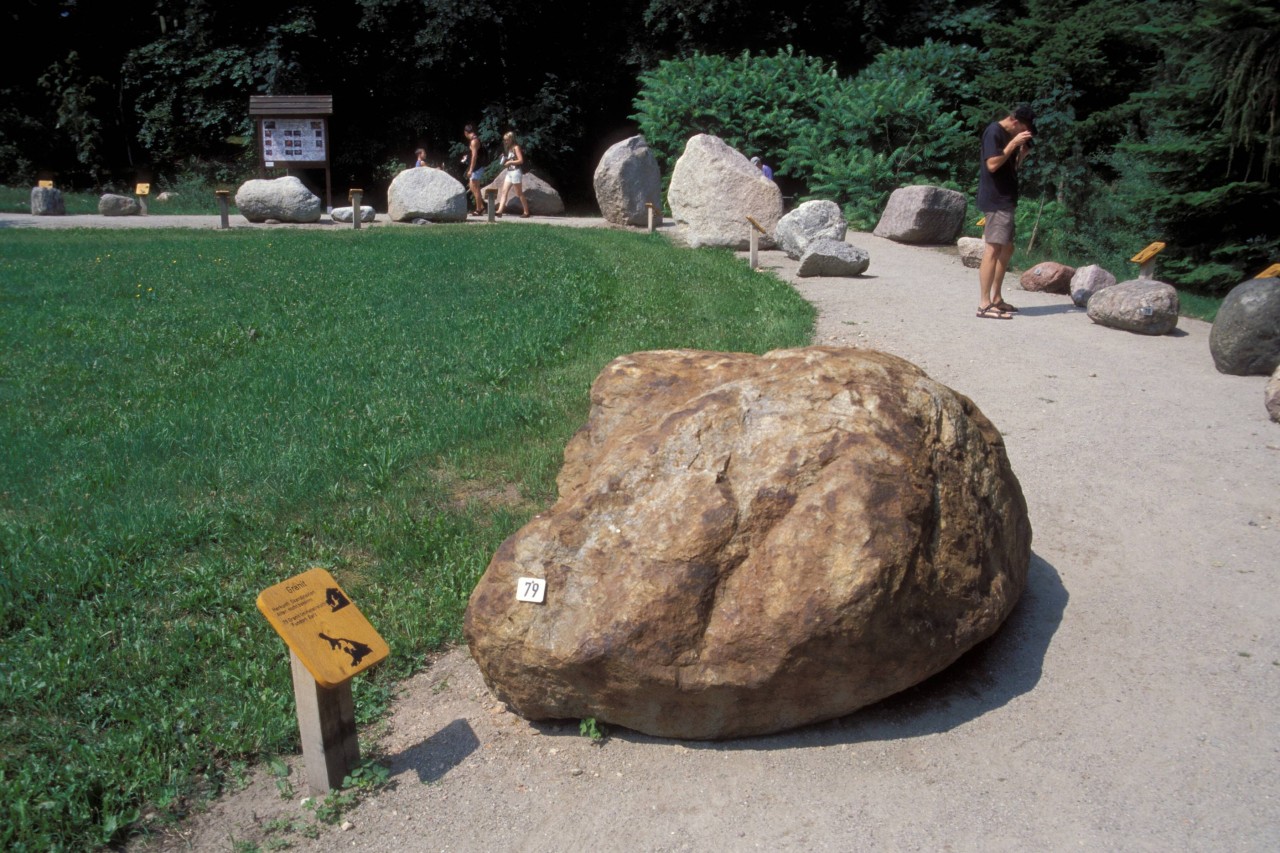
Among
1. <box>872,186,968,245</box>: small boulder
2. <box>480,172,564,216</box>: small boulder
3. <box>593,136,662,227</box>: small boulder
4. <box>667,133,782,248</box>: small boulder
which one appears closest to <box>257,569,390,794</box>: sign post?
<box>667,133,782,248</box>: small boulder

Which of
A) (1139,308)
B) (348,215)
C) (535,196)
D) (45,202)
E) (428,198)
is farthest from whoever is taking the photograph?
(535,196)

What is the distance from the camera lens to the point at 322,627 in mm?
3484

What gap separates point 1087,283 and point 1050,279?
99cm

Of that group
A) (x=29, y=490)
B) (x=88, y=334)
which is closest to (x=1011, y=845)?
(x=29, y=490)

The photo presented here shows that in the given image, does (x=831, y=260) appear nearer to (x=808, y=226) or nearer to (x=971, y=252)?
(x=808, y=226)

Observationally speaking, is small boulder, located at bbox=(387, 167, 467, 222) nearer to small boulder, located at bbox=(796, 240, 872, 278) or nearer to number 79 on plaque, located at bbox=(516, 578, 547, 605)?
small boulder, located at bbox=(796, 240, 872, 278)

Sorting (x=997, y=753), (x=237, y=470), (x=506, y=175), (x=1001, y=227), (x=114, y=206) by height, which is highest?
(x=506, y=175)

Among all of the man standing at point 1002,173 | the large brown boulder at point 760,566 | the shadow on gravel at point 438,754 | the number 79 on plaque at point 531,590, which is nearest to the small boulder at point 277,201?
the man standing at point 1002,173

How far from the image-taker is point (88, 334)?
9.34m

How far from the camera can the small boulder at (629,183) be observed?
19109 mm

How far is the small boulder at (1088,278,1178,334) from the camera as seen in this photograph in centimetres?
952

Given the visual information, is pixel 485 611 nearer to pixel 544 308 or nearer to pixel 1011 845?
pixel 1011 845

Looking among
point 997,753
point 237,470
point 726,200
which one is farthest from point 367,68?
point 997,753

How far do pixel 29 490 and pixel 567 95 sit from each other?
22.6m
